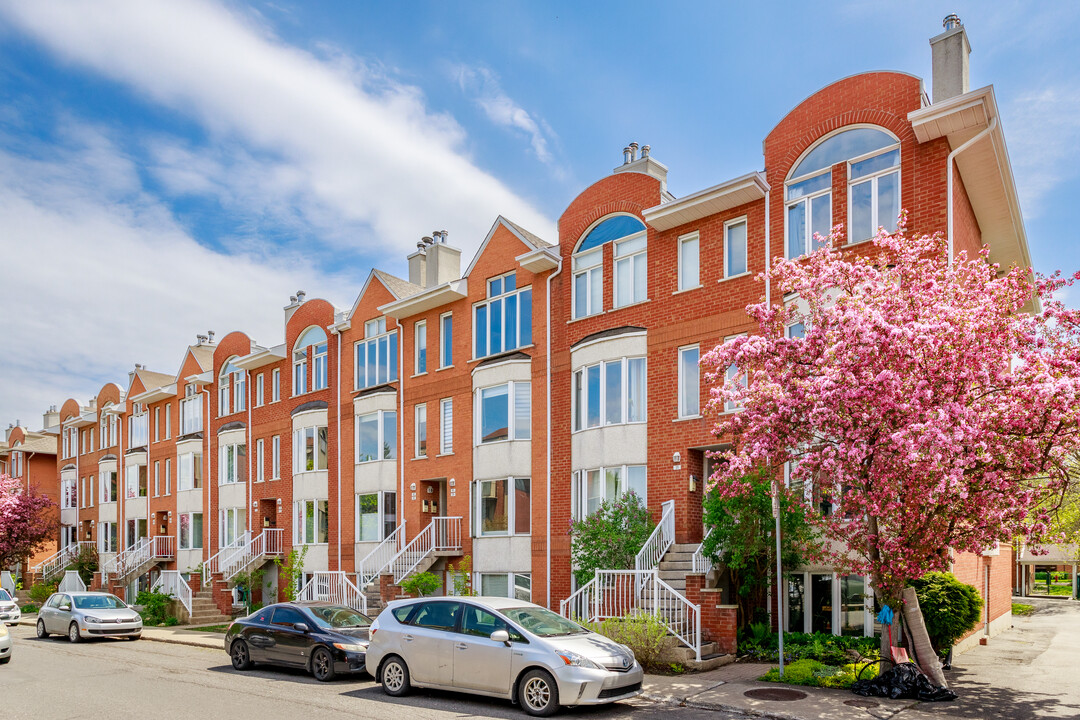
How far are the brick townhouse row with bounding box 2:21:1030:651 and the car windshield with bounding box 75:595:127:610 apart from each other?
18.4 feet

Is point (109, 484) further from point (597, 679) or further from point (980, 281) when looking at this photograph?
point (980, 281)

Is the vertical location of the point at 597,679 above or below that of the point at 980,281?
below

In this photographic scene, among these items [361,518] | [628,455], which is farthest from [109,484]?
[628,455]

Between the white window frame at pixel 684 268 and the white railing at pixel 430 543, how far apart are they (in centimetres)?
915

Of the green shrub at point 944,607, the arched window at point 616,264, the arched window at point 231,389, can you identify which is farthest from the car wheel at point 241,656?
the arched window at point 231,389

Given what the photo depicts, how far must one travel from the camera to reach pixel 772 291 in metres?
18.4

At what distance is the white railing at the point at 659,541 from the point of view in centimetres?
1856

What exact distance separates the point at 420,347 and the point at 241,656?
1192cm

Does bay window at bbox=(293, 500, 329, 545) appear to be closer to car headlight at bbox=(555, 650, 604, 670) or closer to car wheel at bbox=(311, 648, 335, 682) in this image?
car wheel at bbox=(311, 648, 335, 682)

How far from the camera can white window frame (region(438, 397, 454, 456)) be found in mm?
25803

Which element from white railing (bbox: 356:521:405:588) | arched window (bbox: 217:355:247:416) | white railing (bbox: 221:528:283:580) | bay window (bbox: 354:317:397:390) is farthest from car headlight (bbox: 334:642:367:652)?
arched window (bbox: 217:355:247:416)

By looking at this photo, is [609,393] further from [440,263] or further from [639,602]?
[440,263]

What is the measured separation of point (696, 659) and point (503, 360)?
34.5 feet

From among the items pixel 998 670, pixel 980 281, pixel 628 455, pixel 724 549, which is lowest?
pixel 998 670
